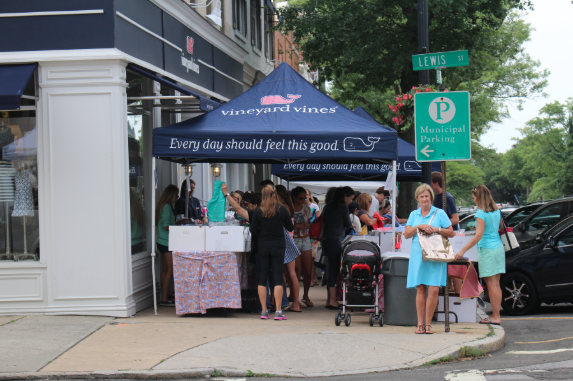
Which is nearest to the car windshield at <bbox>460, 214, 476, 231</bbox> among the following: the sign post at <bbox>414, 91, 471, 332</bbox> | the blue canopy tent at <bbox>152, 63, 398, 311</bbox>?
the blue canopy tent at <bbox>152, 63, 398, 311</bbox>

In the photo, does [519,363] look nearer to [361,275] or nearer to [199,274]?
[361,275]

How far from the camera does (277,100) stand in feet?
33.6

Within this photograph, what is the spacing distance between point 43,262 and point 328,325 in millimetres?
4015

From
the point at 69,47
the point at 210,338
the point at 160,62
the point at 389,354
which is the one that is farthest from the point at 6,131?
the point at 389,354

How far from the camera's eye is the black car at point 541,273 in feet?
34.1

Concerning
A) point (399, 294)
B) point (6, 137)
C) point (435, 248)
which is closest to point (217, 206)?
point (399, 294)

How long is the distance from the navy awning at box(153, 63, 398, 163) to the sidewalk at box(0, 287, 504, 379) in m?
2.34

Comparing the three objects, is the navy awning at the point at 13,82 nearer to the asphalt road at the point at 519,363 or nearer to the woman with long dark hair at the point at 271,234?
the woman with long dark hair at the point at 271,234

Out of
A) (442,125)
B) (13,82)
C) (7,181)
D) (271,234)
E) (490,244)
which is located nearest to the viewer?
(442,125)

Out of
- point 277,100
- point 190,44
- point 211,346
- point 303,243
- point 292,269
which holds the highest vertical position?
point 190,44

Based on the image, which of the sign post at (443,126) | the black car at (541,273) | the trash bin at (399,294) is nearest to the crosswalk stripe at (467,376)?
the sign post at (443,126)

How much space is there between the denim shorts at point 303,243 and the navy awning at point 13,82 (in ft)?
15.3

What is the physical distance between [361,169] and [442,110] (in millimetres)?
5479

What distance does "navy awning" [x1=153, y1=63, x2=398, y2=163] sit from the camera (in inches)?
364
